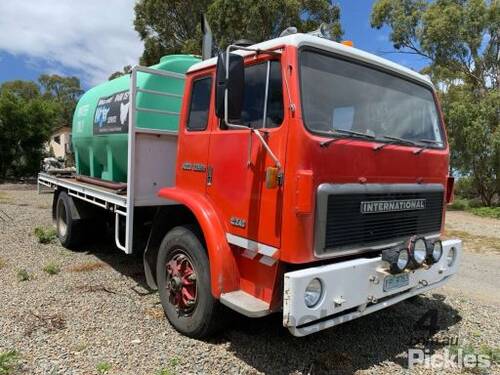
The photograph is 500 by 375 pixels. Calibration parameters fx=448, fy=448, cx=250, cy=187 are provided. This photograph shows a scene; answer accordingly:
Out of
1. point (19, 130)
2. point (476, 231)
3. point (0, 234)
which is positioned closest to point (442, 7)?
point (476, 231)

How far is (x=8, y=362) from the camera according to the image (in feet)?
11.0

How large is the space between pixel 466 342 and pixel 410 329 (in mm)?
490

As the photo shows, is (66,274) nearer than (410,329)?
No

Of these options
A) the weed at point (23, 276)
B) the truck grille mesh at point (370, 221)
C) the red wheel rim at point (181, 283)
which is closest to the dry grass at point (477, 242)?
the truck grille mesh at point (370, 221)

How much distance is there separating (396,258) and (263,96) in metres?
1.55

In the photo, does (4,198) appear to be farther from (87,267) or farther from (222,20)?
(87,267)

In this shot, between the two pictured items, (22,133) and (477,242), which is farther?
(22,133)

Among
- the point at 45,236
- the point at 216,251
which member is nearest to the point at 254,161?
A: the point at 216,251

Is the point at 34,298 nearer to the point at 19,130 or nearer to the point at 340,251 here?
the point at 340,251

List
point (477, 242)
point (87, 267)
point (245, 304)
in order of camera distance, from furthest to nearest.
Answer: point (477, 242)
point (87, 267)
point (245, 304)

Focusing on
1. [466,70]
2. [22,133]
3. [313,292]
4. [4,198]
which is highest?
[466,70]

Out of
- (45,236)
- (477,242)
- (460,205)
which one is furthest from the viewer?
(460,205)

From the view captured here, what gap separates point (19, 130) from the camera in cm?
2258

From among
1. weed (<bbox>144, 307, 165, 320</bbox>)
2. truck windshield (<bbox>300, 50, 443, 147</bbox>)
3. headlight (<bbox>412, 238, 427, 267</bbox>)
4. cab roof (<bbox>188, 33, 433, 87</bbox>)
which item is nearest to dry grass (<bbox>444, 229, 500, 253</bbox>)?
truck windshield (<bbox>300, 50, 443, 147</bbox>)
